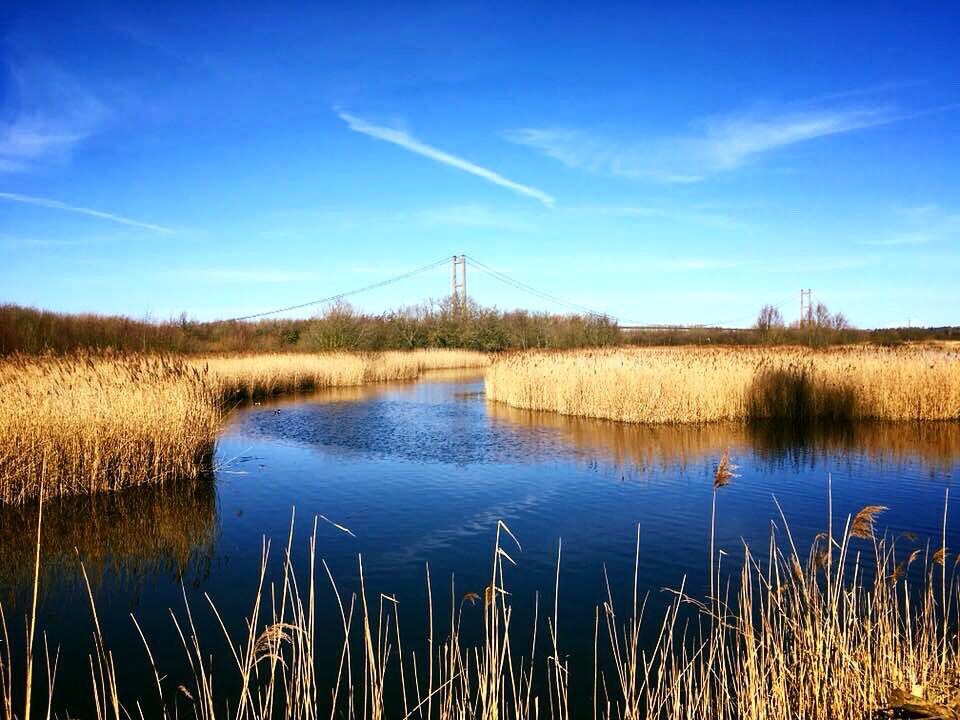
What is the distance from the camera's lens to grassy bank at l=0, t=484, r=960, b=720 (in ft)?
9.46

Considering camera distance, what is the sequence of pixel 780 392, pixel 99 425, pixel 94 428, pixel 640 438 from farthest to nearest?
pixel 780 392 < pixel 640 438 < pixel 99 425 < pixel 94 428

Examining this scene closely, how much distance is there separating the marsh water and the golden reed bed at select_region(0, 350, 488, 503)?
40cm

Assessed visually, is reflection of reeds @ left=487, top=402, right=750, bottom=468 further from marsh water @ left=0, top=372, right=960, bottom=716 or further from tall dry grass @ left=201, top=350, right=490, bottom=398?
tall dry grass @ left=201, top=350, right=490, bottom=398

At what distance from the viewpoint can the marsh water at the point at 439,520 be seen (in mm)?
5055

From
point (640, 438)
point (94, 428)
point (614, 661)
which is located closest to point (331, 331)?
point (640, 438)

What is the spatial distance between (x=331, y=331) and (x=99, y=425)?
2095 cm

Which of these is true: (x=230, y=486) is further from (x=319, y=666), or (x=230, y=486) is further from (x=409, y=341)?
(x=409, y=341)

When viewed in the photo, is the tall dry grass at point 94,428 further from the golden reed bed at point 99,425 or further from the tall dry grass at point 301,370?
the tall dry grass at point 301,370

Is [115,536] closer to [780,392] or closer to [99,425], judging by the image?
[99,425]

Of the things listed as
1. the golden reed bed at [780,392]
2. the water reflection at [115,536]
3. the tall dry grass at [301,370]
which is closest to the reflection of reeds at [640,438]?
the golden reed bed at [780,392]

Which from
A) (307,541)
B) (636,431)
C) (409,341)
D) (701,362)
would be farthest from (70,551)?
(409,341)

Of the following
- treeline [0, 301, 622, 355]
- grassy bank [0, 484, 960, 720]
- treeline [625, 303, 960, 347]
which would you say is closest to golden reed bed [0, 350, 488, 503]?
grassy bank [0, 484, 960, 720]

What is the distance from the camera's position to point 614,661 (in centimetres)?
431

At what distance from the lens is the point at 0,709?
3.81 meters
